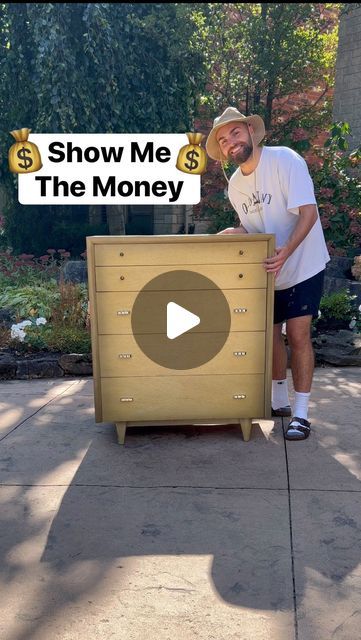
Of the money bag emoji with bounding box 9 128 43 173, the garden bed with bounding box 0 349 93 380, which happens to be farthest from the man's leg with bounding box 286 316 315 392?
the money bag emoji with bounding box 9 128 43 173

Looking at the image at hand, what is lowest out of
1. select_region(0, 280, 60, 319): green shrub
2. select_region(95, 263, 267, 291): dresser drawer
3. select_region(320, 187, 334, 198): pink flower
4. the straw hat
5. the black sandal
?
the black sandal

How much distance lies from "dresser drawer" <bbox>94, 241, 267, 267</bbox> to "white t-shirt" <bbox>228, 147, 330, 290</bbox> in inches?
11.9

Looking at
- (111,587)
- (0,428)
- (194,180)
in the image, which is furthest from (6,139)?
(111,587)

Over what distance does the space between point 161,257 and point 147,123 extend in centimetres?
862

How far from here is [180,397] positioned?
3.42m

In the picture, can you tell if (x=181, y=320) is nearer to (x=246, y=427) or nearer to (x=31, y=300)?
(x=246, y=427)

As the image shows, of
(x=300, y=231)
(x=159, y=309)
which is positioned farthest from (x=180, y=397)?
(x=300, y=231)

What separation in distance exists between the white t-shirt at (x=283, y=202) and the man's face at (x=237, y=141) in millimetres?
100

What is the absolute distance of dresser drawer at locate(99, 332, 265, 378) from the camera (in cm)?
340

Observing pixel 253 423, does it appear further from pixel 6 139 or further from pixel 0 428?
pixel 6 139

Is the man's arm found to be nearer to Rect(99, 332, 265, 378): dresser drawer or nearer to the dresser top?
the dresser top

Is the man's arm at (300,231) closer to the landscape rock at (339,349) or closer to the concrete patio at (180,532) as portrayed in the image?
the concrete patio at (180,532)

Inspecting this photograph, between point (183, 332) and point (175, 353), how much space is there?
5.1 inches

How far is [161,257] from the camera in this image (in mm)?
3299
